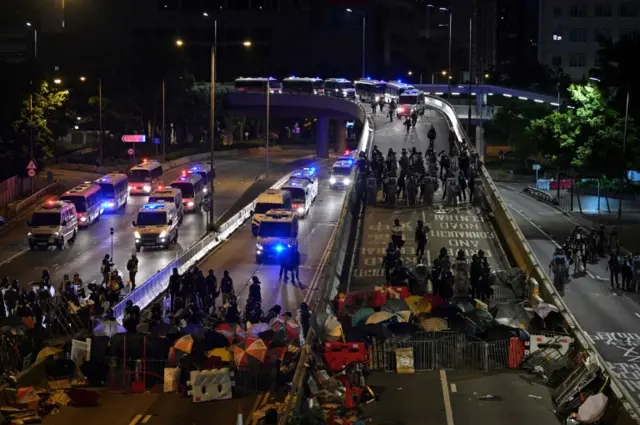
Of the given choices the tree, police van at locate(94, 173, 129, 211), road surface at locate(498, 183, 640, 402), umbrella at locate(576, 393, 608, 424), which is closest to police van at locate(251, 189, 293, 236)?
police van at locate(94, 173, 129, 211)

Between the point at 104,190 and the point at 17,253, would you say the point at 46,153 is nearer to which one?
the point at 104,190

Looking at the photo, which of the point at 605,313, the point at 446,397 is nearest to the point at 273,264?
the point at 605,313

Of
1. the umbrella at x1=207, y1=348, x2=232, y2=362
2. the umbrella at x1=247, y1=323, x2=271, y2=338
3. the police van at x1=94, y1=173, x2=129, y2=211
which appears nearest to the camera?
the umbrella at x1=207, y1=348, x2=232, y2=362

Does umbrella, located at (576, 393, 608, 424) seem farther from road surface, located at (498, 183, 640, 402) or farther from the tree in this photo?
the tree

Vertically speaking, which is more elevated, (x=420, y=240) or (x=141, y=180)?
(x=420, y=240)

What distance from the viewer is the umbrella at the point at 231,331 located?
81.7 feet

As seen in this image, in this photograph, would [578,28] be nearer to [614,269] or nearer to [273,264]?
[614,269]

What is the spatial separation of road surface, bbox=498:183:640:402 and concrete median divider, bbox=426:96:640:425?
365 centimetres

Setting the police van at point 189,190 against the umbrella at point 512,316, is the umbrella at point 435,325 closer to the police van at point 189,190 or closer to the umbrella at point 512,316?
the umbrella at point 512,316

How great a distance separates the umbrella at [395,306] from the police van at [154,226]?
2275 centimetres

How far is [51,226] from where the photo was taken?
48.3 meters

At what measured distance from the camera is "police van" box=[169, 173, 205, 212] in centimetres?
6041

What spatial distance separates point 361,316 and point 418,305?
1.65 m

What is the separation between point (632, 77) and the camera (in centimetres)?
7375
